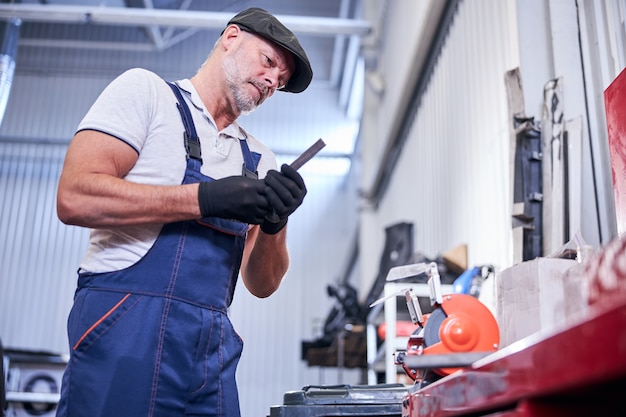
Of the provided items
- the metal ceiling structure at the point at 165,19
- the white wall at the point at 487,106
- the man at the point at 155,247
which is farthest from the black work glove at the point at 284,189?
the metal ceiling structure at the point at 165,19

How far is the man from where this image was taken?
116 centimetres

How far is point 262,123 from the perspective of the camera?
841 cm

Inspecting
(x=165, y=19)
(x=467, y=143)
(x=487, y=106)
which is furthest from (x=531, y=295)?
(x=165, y=19)

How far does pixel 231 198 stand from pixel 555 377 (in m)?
0.75

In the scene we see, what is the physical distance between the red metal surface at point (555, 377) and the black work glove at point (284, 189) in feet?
1.64

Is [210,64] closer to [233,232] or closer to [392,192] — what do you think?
[233,232]

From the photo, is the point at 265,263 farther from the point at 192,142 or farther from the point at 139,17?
the point at 139,17

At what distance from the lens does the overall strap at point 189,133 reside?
52.8 inches

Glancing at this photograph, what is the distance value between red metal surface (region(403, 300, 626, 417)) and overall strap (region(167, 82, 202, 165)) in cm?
69

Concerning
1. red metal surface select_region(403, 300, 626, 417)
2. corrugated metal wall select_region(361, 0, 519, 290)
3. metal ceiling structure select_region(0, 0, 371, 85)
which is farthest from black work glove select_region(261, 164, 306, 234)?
metal ceiling structure select_region(0, 0, 371, 85)

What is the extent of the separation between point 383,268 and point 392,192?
1.45 metres

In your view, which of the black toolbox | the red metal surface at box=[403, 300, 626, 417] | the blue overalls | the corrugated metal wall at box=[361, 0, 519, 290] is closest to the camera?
the red metal surface at box=[403, 300, 626, 417]

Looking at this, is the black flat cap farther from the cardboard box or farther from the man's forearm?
the cardboard box

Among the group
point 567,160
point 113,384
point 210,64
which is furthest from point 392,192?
point 113,384
